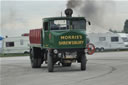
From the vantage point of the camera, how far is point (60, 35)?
17.5 m

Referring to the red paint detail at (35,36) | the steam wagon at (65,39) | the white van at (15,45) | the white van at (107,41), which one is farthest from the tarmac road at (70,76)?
the white van at (107,41)

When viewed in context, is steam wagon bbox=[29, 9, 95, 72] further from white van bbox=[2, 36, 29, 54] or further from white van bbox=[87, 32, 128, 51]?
white van bbox=[87, 32, 128, 51]

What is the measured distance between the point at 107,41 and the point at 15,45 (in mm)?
12621

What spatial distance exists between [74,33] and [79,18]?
3.77 ft

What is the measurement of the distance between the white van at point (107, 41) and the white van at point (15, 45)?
9.15 m

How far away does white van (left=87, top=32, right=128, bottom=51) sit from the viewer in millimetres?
50531

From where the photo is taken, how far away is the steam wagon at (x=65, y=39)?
17.5 meters

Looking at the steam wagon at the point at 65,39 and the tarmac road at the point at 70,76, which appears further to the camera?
the steam wagon at the point at 65,39

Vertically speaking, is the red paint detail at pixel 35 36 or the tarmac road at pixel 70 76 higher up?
the red paint detail at pixel 35 36

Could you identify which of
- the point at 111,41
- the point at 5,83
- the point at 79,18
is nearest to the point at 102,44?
the point at 111,41

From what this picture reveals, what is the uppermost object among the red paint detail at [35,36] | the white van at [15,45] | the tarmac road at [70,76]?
the red paint detail at [35,36]

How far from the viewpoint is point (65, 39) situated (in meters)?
17.5

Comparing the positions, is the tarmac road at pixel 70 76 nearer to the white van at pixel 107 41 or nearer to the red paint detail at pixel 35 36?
the red paint detail at pixel 35 36

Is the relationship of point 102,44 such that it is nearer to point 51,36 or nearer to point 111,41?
point 111,41
